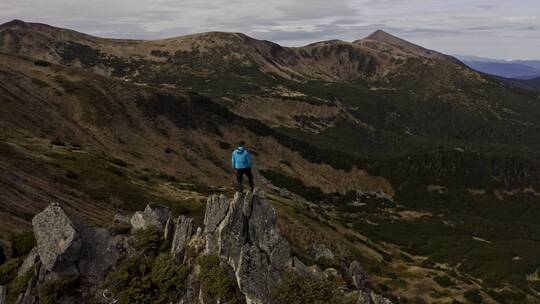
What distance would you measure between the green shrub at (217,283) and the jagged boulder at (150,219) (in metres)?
4.11

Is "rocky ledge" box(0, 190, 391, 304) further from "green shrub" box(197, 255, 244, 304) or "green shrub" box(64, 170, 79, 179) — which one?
"green shrub" box(64, 170, 79, 179)

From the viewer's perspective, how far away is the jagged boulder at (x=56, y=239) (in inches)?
795

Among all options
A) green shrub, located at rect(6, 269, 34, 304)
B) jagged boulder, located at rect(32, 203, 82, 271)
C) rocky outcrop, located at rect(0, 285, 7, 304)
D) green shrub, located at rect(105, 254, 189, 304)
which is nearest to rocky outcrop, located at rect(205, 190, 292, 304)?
green shrub, located at rect(105, 254, 189, 304)

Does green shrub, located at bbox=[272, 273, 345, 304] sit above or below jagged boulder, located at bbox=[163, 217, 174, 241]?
below

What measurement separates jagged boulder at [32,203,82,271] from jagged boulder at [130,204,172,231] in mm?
3156

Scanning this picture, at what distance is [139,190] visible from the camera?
165 ft

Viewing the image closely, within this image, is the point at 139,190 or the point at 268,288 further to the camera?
the point at 139,190

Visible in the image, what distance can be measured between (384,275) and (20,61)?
3846 inches

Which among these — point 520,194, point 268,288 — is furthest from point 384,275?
point 520,194

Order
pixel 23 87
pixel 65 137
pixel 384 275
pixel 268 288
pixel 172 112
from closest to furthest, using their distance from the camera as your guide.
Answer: pixel 268 288
pixel 384 275
pixel 65 137
pixel 23 87
pixel 172 112

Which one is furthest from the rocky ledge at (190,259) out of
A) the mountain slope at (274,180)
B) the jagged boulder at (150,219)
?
the mountain slope at (274,180)

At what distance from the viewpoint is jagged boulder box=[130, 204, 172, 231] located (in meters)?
23.0

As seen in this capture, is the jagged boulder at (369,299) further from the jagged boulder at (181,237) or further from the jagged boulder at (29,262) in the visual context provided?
the jagged boulder at (29,262)

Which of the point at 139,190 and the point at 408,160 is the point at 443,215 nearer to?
the point at 408,160
